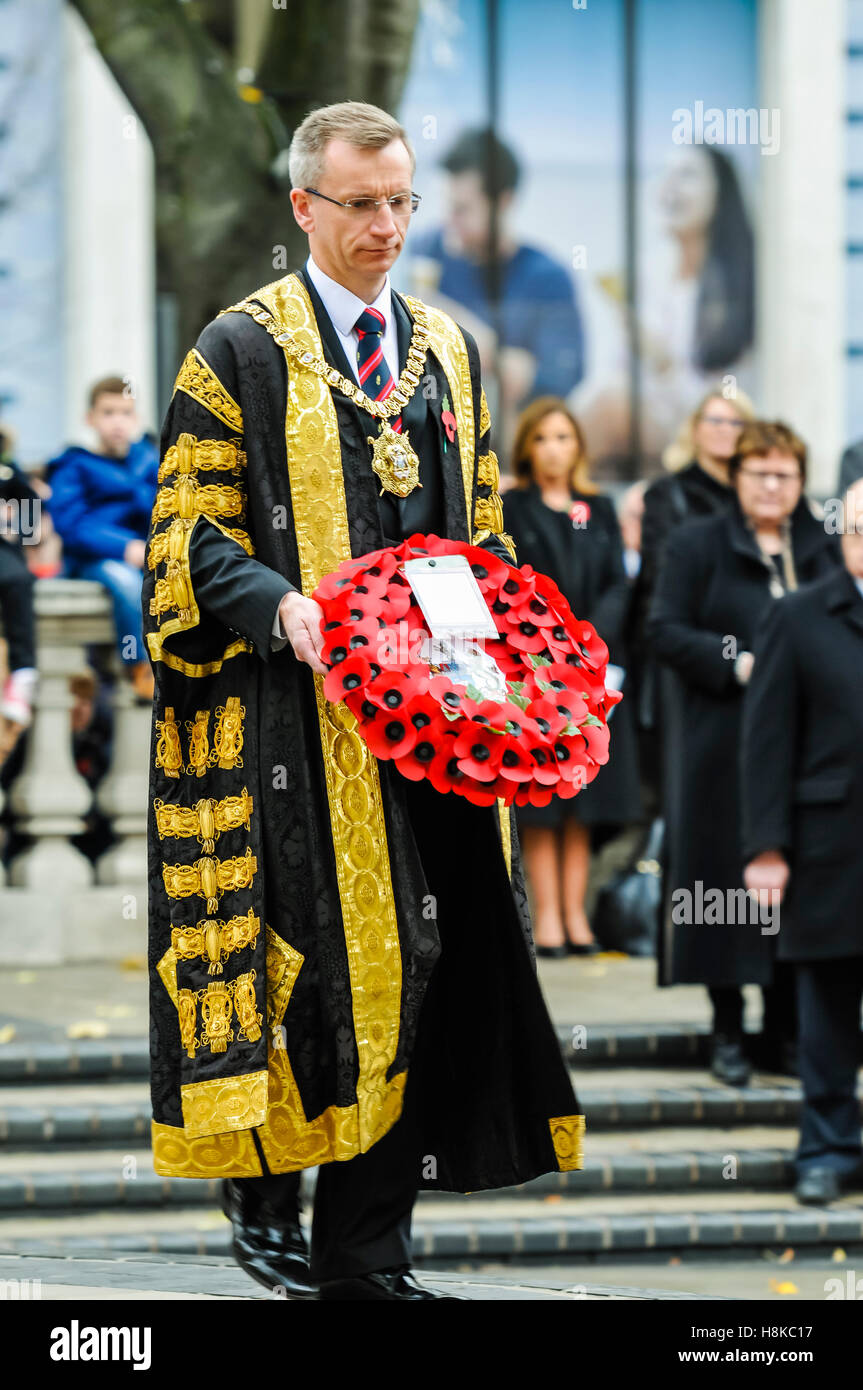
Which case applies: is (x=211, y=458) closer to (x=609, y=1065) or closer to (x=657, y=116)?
(x=609, y=1065)

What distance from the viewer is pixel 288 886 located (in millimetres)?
4270

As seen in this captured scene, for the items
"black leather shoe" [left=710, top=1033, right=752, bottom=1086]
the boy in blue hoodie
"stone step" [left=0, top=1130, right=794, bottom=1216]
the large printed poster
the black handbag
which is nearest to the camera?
"stone step" [left=0, top=1130, right=794, bottom=1216]

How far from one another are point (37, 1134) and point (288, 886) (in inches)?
132

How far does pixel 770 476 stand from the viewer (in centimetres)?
763

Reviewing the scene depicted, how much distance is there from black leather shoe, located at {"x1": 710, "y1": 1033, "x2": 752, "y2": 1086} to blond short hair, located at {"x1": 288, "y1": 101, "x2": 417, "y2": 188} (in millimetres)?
4287

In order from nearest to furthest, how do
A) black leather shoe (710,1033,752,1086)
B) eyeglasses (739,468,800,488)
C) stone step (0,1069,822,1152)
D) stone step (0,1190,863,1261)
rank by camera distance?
1. stone step (0,1190,863,1261)
2. stone step (0,1069,822,1152)
3. eyeglasses (739,468,800,488)
4. black leather shoe (710,1033,752,1086)

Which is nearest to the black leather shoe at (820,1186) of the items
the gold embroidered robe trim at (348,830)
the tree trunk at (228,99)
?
the gold embroidered robe trim at (348,830)

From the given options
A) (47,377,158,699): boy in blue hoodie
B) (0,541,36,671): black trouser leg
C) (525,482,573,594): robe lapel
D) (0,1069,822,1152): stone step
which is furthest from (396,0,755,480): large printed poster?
(0,1069,822,1152): stone step

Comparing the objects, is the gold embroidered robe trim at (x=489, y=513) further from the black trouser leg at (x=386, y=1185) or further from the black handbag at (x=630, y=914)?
the black handbag at (x=630, y=914)

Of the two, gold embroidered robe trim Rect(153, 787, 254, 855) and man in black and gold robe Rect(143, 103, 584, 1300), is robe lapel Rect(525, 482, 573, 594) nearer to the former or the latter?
man in black and gold robe Rect(143, 103, 584, 1300)

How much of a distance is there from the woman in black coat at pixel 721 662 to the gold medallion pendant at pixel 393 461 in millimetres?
3466

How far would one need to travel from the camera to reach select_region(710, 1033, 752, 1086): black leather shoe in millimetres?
7734

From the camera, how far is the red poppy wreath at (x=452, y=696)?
395 centimetres
